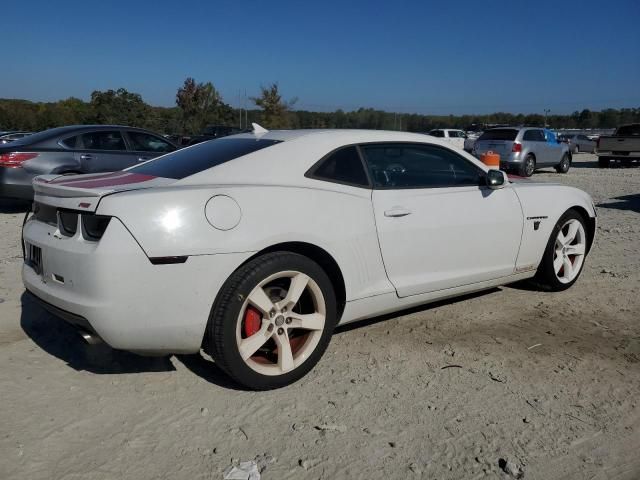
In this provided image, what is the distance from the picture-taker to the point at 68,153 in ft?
28.1

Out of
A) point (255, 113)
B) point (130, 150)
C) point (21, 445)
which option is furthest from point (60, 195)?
point (255, 113)

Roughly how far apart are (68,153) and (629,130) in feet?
66.0

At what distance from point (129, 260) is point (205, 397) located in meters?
0.89

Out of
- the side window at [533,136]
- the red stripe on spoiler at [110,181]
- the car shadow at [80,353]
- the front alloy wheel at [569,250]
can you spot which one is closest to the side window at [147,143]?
the car shadow at [80,353]

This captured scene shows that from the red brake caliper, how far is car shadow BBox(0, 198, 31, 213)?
7.77m

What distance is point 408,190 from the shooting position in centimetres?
372

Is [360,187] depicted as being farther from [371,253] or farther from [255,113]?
[255,113]

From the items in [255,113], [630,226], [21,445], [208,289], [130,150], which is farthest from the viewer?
[255,113]

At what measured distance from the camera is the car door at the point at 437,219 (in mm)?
3574

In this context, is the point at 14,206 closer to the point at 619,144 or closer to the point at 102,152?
the point at 102,152

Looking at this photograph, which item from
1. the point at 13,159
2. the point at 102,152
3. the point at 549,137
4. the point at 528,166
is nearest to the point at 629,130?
the point at 549,137

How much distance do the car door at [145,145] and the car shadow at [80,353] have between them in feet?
17.9

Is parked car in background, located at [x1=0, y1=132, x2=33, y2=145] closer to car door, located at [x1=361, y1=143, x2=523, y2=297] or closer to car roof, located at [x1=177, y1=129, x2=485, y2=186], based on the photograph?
car roof, located at [x1=177, y1=129, x2=485, y2=186]

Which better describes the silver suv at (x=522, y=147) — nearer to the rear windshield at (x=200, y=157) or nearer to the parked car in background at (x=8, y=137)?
the parked car in background at (x=8, y=137)
